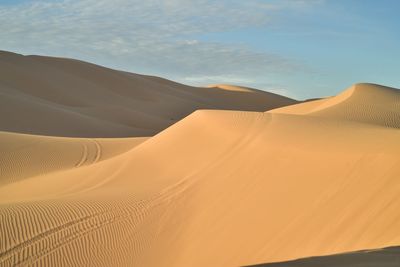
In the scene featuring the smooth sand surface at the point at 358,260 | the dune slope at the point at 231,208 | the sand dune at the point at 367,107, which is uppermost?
the sand dune at the point at 367,107

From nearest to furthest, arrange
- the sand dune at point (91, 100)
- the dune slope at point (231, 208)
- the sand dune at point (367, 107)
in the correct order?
the dune slope at point (231, 208) < the sand dune at point (367, 107) < the sand dune at point (91, 100)

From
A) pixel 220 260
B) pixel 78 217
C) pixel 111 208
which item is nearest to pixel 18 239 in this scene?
pixel 78 217

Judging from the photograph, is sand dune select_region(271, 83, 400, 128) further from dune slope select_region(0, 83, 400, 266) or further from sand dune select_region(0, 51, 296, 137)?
sand dune select_region(0, 51, 296, 137)

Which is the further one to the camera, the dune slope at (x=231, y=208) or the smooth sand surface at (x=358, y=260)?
the dune slope at (x=231, y=208)

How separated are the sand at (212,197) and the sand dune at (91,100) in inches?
538

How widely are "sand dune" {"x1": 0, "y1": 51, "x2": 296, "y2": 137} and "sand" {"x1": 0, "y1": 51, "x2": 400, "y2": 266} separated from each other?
13656 millimetres

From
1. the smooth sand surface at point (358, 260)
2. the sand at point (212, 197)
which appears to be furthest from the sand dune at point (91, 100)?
the smooth sand surface at point (358, 260)

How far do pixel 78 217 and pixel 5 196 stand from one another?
207 inches

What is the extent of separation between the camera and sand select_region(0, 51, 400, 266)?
7.90 m

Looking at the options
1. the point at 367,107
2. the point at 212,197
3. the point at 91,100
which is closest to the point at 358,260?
the point at 212,197

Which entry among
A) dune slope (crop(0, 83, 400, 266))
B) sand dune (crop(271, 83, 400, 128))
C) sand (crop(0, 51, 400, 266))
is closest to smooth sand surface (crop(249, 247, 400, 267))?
sand (crop(0, 51, 400, 266))

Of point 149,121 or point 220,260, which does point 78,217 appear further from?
point 149,121

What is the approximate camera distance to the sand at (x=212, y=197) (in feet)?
25.9

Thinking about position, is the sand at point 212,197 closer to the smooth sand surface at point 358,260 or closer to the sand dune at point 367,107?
the smooth sand surface at point 358,260
